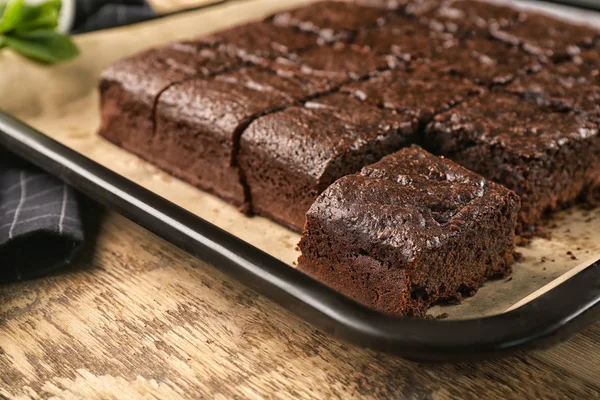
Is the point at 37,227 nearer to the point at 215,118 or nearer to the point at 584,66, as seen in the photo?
the point at 215,118

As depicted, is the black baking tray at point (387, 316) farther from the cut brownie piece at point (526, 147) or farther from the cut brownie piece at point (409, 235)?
the cut brownie piece at point (526, 147)

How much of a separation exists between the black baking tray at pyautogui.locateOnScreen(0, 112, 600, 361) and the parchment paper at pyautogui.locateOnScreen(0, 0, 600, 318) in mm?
511

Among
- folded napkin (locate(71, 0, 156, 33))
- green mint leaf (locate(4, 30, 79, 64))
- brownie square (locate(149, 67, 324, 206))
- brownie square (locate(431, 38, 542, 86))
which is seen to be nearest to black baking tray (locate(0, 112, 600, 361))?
brownie square (locate(149, 67, 324, 206))

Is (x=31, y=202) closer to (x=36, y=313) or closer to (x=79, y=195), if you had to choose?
(x=79, y=195)

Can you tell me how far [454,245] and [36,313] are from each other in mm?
1341

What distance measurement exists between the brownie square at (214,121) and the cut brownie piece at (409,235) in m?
0.69

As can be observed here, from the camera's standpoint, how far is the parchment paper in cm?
259

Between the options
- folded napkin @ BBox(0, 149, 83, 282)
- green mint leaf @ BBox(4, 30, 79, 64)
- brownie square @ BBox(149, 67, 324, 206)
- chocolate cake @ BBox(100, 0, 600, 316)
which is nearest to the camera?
chocolate cake @ BBox(100, 0, 600, 316)

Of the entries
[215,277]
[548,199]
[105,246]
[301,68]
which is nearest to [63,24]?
[301,68]

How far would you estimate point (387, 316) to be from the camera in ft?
5.92

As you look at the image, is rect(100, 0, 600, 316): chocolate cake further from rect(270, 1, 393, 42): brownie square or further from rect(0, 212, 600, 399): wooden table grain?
rect(0, 212, 600, 399): wooden table grain

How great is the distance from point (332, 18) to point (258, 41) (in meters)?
0.57

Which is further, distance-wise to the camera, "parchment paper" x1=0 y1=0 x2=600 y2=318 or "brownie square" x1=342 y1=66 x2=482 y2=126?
"brownie square" x1=342 y1=66 x2=482 y2=126

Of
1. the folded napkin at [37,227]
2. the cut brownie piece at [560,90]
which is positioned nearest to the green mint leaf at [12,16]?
the folded napkin at [37,227]
